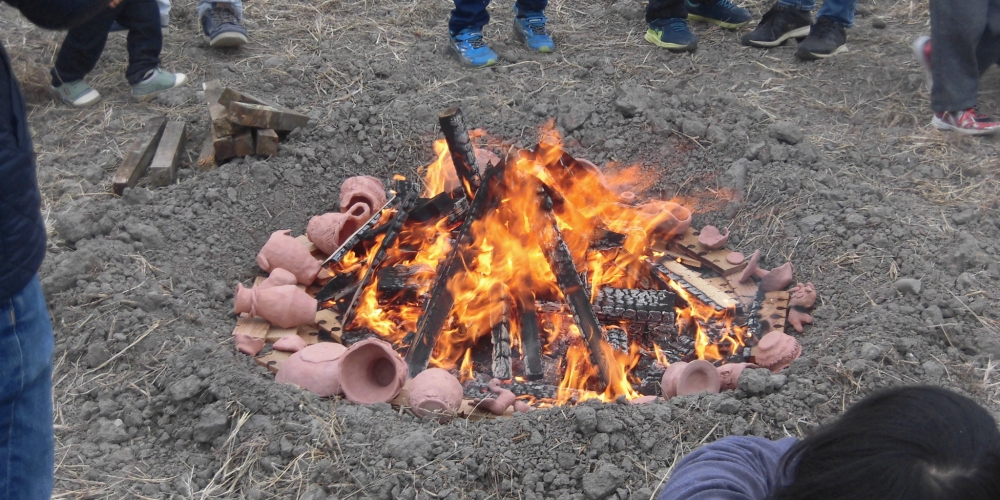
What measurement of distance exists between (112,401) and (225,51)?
3171 millimetres

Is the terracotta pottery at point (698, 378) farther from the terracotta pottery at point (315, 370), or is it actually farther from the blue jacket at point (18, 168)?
the blue jacket at point (18, 168)

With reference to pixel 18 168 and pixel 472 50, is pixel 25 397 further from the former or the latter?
pixel 472 50

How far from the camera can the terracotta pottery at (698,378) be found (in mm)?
2971

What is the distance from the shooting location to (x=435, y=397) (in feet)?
9.40

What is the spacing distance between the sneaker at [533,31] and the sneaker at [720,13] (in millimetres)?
1248

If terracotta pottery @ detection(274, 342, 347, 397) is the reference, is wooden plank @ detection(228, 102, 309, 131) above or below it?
above

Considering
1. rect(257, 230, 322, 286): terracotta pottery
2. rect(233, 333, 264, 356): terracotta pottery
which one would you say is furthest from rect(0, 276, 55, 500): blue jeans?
rect(257, 230, 322, 286): terracotta pottery

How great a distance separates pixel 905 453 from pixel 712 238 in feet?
9.26

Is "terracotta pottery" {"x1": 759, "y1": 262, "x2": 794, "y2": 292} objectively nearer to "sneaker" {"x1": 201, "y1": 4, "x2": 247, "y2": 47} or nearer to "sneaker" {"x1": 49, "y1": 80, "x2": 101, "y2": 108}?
"sneaker" {"x1": 201, "y1": 4, "x2": 247, "y2": 47}

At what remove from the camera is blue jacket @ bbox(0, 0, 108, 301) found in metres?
1.58

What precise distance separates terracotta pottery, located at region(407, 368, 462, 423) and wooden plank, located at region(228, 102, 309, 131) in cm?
190

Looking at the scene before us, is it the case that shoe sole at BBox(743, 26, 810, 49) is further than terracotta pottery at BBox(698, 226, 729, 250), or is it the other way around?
shoe sole at BBox(743, 26, 810, 49)

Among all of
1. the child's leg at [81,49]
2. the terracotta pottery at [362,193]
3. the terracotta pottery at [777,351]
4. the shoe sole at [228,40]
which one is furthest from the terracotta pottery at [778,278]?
the child's leg at [81,49]

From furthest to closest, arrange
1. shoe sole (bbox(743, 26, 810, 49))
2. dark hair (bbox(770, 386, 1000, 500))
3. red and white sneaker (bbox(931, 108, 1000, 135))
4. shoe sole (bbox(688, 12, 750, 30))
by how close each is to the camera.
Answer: shoe sole (bbox(688, 12, 750, 30))
shoe sole (bbox(743, 26, 810, 49))
red and white sneaker (bbox(931, 108, 1000, 135))
dark hair (bbox(770, 386, 1000, 500))
